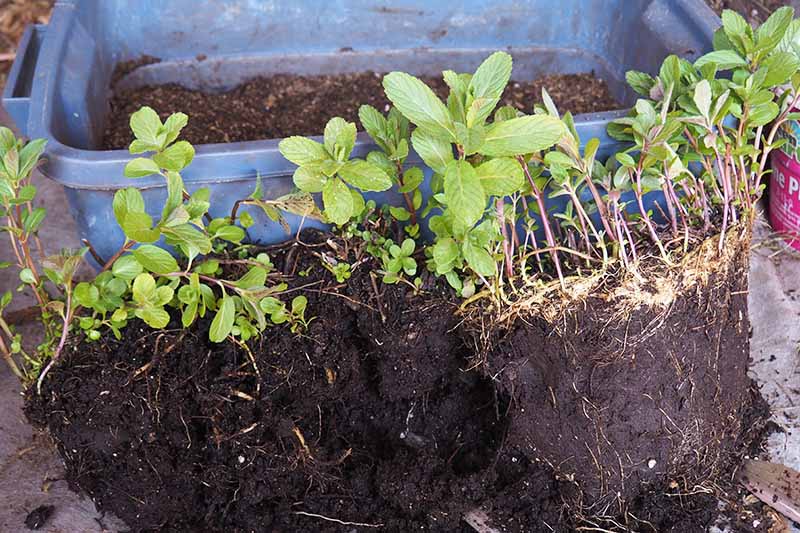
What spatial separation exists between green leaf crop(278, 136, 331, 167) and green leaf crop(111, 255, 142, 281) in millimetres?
275

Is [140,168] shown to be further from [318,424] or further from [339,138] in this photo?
[318,424]

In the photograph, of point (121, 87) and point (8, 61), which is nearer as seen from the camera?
point (121, 87)

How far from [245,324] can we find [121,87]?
848 millimetres

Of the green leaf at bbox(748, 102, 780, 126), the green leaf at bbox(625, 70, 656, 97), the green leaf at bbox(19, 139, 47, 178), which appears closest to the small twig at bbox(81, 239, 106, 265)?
the green leaf at bbox(19, 139, 47, 178)

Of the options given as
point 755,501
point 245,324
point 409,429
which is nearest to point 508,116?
point 245,324

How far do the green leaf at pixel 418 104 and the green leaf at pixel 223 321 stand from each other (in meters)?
0.39

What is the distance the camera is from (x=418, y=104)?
1071 mm

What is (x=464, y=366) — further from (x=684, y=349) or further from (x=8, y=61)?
(x=8, y=61)

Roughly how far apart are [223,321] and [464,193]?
16.1 inches

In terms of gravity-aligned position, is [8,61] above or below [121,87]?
below

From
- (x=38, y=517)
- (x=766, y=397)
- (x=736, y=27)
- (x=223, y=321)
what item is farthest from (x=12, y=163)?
(x=766, y=397)

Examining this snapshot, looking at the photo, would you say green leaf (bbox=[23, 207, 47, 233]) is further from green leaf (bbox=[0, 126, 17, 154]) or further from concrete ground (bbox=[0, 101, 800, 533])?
concrete ground (bbox=[0, 101, 800, 533])

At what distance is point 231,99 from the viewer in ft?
5.98

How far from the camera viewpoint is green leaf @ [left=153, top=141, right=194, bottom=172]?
113 centimetres
